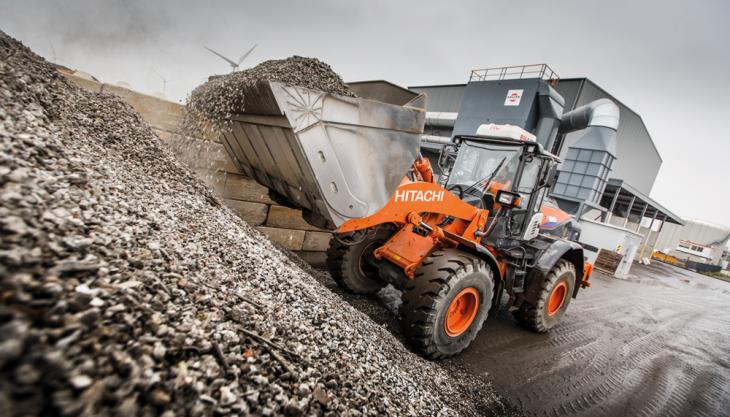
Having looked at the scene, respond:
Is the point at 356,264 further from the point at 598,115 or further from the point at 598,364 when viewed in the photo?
the point at 598,115

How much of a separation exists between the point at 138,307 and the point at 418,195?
256 cm

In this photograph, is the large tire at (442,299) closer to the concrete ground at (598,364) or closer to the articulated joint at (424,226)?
the articulated joint at (424,226)

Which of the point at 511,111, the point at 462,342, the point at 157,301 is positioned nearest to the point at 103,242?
the point at 157,301

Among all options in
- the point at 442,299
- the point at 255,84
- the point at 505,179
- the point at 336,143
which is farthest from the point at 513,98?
the point at 255,84

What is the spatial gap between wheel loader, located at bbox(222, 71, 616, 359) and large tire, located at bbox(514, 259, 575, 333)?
0.02 metres

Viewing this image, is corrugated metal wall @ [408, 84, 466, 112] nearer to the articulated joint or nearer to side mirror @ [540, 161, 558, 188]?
side mirror @ [540, 161, 558, 188]

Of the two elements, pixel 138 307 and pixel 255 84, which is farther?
pixel 255 84

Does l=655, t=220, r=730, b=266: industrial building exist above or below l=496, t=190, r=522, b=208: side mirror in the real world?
above

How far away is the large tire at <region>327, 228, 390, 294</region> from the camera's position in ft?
13.4

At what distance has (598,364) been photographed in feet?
12.8

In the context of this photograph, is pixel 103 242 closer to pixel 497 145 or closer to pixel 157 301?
pixel 157 301

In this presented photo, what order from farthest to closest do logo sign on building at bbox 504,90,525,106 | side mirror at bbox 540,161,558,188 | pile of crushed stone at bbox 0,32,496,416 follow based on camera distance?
logo sign on building at bbox 504,90,525,106
side mirror at bbox 540,161,558,188
pile of crushed stone at bbox 0,32,496,416

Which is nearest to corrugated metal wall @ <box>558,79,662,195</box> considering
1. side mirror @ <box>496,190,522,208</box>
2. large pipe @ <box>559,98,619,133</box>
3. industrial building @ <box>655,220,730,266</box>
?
large pipe @ <box>559,98,619,133</box>

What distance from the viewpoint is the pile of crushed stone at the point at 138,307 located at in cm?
86
